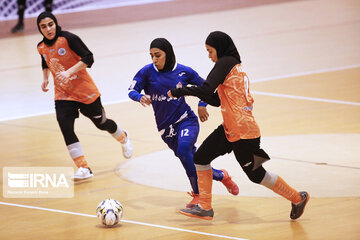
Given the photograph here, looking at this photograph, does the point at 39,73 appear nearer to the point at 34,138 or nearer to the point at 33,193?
the point at 34,138

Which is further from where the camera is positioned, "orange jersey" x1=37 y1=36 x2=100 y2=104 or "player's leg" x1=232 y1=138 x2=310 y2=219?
"orange jersey" x1=37 y1=36 x2=100 y2=104

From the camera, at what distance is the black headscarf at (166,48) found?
8570 mm

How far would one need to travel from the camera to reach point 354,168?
966 cm

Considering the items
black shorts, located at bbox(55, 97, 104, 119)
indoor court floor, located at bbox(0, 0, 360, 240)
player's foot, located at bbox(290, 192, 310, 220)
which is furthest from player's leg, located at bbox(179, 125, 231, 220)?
black shorts, located at bbox(55, 97, 104, 119)

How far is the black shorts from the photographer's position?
33.4ft

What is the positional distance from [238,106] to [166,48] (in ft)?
4.30

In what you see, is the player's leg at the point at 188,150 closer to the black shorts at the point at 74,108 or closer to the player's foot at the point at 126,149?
the black shorts at the point at 74,108

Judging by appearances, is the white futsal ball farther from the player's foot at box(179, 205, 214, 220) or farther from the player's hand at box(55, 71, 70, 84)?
the player's hand at box(55, 71, 70, 84)

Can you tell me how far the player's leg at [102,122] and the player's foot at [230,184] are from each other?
2.36m

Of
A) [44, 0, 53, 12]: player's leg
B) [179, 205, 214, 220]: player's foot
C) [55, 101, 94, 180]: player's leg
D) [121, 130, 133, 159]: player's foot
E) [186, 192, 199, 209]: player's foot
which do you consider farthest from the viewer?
[44, 0, 53, 12]: player's leg

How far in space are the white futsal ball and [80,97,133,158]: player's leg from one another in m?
2.52

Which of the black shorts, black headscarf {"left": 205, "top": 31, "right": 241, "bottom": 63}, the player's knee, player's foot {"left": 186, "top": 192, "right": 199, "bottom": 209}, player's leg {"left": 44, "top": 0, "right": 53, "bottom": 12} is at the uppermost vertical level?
black headscarf {"left": 205, "top": 31, "right": 241, "bottom": 63}

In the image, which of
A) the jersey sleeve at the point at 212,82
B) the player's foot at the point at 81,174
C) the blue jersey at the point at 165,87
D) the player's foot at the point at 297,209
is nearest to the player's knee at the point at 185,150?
the blue jersey at the point at 165,87

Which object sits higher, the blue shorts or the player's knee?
the blue shorts
